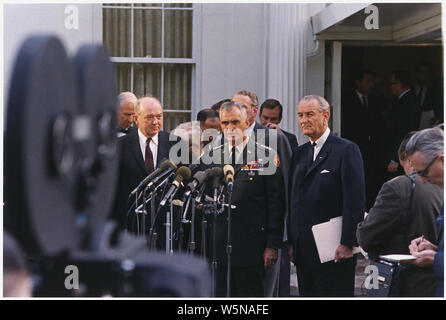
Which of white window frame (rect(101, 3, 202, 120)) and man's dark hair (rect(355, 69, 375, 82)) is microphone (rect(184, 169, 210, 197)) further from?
man's dark hair (rect(355, 69, 375, 82))

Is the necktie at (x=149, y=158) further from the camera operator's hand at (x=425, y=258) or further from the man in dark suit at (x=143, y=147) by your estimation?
the camera operator's hand at (x=425, y=258)

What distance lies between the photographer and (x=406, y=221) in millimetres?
3416

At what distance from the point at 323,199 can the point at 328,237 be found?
213mm

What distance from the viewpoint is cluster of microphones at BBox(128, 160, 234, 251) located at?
379 centimetres

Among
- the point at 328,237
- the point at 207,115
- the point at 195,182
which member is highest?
the point at 207,115

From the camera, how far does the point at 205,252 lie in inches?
168

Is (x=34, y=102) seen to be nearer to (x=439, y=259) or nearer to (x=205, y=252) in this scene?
(x=439, y=259)

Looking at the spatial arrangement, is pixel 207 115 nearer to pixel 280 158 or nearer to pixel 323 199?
pixel 280 158

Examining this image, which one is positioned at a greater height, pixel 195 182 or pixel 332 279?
pixel 195 182

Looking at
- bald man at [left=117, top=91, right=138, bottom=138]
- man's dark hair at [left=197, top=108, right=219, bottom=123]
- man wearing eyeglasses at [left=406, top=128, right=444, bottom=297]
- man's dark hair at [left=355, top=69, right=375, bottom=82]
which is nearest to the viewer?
man wearing eyeglasses at [left=406, top=128, right=444, bottom=297]

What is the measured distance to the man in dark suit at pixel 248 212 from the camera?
4234 millimetres

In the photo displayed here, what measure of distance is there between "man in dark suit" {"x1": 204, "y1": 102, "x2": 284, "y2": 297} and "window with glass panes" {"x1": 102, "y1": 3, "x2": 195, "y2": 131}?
213cm

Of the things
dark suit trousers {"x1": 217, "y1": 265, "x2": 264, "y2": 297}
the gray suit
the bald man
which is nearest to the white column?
the bald man

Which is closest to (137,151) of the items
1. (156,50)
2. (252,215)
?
(252,215)
